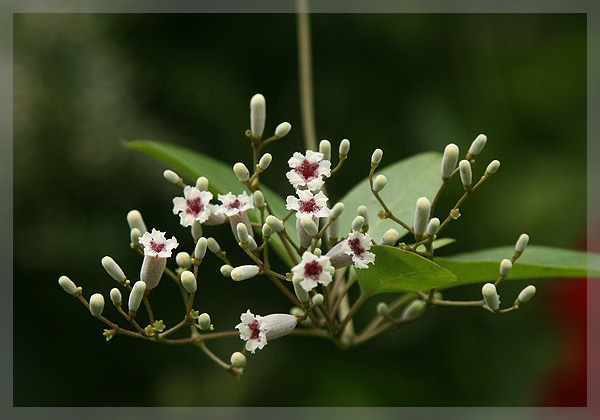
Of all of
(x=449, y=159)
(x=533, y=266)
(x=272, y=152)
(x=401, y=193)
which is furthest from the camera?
(x=272, y=152)

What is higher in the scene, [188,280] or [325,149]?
[325,149]

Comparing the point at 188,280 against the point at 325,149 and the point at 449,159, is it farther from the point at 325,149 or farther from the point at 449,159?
the point at 449,159

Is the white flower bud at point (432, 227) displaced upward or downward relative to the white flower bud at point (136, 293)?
upward

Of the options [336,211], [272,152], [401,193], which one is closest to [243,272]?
[336,211]

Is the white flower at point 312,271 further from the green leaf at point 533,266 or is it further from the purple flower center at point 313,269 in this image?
the green leaf at point 533,266

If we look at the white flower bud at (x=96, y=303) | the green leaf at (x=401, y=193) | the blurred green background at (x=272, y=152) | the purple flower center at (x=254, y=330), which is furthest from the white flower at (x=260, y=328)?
the blurred green background at (x=272, y=152)

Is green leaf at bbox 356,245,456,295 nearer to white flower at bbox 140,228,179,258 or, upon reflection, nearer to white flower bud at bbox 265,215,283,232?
white flower bud at bbox 265,215,283,232
